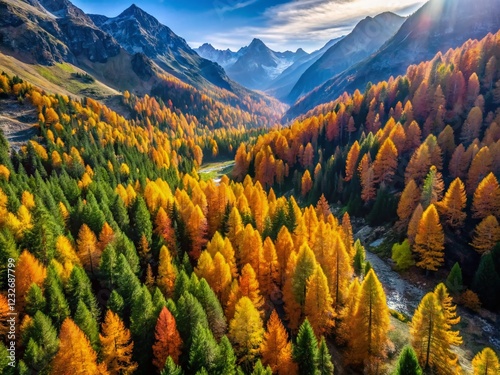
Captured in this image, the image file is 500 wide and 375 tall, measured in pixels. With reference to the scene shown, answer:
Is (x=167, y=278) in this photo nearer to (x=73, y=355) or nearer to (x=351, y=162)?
(x=73, y=355)

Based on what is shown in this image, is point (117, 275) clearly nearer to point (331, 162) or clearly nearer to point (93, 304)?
point (93, 304)

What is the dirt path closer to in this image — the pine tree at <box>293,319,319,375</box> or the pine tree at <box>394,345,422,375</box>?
the pine tree at <box>293,319,319,375</box>

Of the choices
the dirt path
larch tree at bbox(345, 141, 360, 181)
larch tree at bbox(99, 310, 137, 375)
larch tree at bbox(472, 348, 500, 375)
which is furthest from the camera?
the dirt path

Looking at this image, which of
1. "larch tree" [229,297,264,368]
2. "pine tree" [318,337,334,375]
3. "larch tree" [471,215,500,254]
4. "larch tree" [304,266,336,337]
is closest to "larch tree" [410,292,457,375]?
"larch tree" [304,266,336,337]

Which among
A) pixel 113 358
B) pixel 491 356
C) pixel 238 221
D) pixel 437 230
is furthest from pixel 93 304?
pixel 437 230

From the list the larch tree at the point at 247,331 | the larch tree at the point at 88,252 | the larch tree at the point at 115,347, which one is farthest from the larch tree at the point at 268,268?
the larch tree at the point at 88,252
